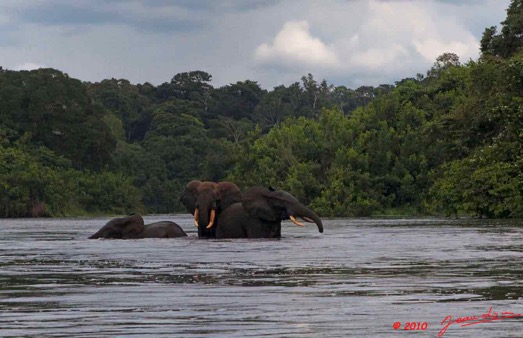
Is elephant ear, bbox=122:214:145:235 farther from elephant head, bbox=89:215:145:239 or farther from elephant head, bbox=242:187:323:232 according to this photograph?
elephant head, bbox=242:187:323:232

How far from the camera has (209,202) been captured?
29922 millimetres

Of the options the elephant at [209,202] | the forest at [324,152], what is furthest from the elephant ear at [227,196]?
the forest at [324,152]

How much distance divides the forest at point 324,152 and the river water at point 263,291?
23016mm

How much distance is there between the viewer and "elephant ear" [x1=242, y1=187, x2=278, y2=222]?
94.9ft

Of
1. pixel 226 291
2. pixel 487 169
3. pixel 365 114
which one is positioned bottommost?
pixel 226 291

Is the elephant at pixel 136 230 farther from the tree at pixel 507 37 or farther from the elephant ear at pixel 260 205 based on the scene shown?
the tree at pixel 507 37

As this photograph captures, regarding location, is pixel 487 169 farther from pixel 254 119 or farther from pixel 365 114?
pixel 254 119

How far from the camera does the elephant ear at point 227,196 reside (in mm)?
30578

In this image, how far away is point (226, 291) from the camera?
13.1m

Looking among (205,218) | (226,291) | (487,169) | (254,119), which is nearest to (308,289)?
(226,291)

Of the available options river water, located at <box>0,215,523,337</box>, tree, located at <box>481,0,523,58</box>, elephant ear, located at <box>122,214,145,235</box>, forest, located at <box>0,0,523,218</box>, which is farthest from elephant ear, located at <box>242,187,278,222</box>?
tree, located at <box>481,0,523,58</box>

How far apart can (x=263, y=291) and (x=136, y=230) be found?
687 inches

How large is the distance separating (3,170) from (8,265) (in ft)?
209
